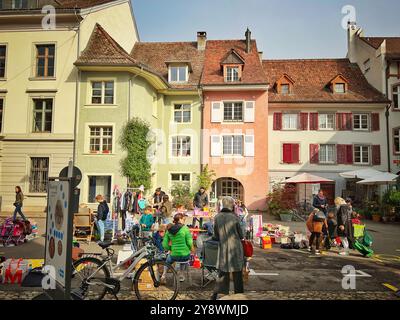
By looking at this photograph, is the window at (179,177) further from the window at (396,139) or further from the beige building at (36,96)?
the window at (396,139)

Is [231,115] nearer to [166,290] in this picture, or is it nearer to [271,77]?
[271,77]

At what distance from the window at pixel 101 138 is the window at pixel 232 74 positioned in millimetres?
9862

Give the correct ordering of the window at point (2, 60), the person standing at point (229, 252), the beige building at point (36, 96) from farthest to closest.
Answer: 1. the window at point (2, 60)
2. the beige building at point (36, 96)
3. the person standing at point (229, 252)

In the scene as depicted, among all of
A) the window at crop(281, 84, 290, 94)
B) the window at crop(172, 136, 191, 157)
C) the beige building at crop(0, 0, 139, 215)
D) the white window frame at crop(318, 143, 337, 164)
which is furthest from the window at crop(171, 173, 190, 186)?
the white window frame at crop(318, 143, 337, 164)

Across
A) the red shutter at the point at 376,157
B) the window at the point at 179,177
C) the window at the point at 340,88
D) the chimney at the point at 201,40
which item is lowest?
the window at the point at 179,177

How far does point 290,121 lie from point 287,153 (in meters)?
2.65

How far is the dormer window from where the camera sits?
24.6 meters

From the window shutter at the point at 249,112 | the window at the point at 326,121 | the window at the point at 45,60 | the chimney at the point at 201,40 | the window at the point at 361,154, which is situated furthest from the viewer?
the chimney at the point at 201,40

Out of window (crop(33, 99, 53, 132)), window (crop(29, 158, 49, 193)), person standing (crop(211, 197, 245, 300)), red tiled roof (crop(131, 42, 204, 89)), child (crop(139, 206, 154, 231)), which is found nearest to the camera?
person standing (crop(211, 197, 245, 300))

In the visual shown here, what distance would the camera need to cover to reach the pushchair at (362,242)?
9070 mm

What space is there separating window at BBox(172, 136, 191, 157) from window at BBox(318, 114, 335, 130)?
36.0ft

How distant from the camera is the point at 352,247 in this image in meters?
9.84

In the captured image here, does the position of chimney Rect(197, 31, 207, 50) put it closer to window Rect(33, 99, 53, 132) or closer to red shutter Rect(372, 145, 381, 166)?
window Rect(33, 99, 53, 132)

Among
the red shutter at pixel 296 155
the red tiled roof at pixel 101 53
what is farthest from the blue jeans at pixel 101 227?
the red shutter at pixel 296 155
